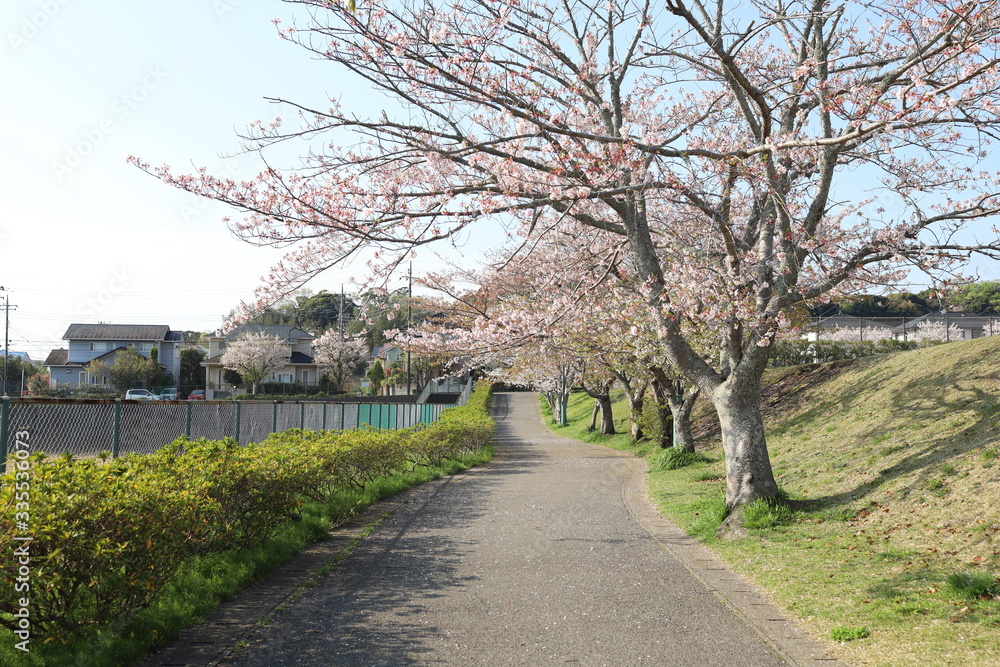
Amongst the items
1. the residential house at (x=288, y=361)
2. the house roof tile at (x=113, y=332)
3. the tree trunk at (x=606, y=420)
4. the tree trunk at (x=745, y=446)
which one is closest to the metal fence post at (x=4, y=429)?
the tree trunk at (x=745, y=446)

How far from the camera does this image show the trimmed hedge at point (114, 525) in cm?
387

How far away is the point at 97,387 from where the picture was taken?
51.9 metres

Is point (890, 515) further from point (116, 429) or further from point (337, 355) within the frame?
point (337, 355)

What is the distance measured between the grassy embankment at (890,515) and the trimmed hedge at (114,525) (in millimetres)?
4657

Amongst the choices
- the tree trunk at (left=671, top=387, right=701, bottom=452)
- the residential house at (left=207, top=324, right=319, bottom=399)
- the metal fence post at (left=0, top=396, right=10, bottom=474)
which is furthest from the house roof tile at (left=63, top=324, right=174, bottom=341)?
the metal fence post at (left=0, top=396, right=10, bottom=474)

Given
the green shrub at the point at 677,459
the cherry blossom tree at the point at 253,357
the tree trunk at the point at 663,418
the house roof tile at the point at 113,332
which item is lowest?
the green shrub at the point at 677,459

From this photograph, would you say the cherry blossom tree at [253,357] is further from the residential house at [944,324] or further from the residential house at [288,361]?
the residential house at [944,324]

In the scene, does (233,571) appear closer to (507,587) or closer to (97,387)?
(507,587)

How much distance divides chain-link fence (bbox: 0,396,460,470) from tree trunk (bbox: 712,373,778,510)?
298 inches

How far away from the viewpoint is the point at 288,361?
6700 cm

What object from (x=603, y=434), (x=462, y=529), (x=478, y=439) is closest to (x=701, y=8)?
(x=462, y=529)

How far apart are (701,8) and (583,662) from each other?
8152mm

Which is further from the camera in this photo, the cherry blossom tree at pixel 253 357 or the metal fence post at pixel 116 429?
the cherry blossom tree at pixel 253 357

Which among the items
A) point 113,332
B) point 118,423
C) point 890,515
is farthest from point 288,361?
point 890,515
